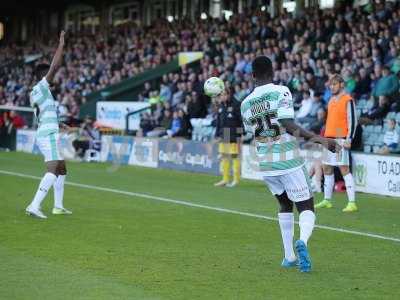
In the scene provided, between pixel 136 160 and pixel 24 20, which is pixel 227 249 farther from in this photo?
pixel 24 20

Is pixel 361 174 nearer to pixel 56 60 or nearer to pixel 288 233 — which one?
pixel 56 60

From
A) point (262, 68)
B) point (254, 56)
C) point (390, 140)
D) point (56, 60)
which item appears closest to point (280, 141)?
point (262, 68)

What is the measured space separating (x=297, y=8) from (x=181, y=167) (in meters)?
10.7

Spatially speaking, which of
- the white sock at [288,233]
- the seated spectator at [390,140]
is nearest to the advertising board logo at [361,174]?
the seated spectator at [390,140]

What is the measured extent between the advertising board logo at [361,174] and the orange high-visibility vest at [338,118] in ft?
11.9

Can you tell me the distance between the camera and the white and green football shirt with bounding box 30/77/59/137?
1384 cm

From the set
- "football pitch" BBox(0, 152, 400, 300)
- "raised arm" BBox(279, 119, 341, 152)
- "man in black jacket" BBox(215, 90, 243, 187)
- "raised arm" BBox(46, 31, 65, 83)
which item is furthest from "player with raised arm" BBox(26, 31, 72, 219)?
"man in black jacket" BBox(215, 90, 243, 187)

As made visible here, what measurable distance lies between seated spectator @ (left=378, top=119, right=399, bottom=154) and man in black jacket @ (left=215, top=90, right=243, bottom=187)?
3252 mm

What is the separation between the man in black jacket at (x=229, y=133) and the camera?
68.3 ft

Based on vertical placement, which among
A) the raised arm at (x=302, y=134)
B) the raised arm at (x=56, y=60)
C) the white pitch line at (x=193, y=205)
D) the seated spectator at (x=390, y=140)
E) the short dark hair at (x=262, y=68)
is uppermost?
the raised arm at (x=56, y=60)

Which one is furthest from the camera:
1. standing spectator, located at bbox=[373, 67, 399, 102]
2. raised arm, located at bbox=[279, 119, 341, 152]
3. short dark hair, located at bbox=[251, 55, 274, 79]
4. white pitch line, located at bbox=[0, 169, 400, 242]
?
standing spectator, located at bbox=[373, 67, 399, 102]

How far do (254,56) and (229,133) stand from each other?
798cm

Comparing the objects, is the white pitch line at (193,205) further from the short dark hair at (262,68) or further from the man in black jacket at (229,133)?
the short dark hair at (262,68)

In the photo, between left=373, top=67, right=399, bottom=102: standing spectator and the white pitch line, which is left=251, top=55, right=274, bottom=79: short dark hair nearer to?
the white pitch line
